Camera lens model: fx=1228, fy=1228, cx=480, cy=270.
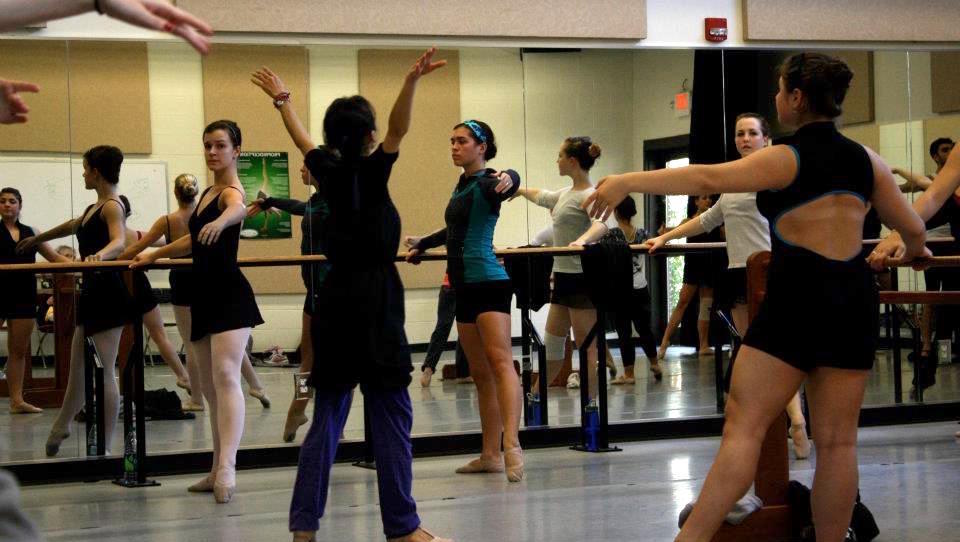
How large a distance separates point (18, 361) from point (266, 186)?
1659 millimetres

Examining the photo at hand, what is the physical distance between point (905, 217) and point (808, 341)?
0.54 m

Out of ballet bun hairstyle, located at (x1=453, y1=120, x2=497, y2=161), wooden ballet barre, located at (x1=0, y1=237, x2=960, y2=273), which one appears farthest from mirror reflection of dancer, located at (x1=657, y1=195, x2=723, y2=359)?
ballet bun hairstyle, located at (x1=453, y1=120, x2=497, y2=161)

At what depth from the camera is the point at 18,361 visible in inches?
265

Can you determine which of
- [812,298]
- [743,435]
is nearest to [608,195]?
[812,298]

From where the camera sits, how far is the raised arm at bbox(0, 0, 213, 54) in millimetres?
1569

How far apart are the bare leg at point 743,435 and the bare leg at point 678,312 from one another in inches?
168

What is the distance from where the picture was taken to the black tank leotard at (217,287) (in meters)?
5.24

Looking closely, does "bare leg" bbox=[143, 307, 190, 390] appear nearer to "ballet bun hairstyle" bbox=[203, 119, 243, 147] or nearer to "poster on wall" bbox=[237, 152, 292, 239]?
"poster on wall" bbox=[237, 152, 292, 239]

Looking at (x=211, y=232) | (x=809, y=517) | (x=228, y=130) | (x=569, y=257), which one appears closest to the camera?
(x=809, y=517)

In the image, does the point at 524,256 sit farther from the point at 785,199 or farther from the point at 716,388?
the point at 785,199

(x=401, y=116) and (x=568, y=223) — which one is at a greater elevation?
(x=401, y=116)

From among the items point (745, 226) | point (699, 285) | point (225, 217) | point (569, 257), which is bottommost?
point (699, 285)

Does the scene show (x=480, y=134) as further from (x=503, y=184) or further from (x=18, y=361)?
(x=18, y=361)

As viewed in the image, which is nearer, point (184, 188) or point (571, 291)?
point (184, 188)
